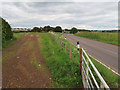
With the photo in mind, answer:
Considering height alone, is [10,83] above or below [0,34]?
below

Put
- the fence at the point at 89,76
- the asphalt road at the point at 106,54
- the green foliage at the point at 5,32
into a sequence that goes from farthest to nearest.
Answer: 1. the green foliage at the point at 5,32
2. the asphalt road at the point at 106,54
3. the fence at the point at 89,76

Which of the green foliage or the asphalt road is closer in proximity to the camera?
the asphalt road

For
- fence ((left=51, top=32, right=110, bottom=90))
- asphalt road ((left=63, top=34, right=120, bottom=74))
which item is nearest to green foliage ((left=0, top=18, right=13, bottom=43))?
fence ((left=51, top=32, right=110, bottom=90))

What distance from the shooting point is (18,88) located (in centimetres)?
404

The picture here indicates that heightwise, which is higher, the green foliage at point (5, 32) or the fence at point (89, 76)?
the green foliage at point (5, 32)

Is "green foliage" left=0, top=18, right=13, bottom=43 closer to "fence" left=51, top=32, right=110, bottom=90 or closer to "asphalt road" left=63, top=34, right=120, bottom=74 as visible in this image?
"fence" left=51, top=32, right=110, bottom=90

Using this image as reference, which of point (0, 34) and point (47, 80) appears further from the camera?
point (0, 34)

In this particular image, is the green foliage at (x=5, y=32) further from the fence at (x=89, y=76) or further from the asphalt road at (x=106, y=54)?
the asphalt road at (x=106, y=54)

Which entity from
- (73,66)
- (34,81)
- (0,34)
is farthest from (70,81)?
(0,34)

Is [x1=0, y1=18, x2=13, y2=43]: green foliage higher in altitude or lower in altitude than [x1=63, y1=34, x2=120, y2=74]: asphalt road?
higher

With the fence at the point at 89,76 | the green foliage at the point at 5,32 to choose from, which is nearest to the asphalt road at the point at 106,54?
the fence at the point at 89,76

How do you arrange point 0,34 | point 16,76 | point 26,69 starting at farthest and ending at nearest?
1. point 0,34
2. point 26,69
3. point 16,76

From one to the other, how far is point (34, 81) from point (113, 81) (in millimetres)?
3802

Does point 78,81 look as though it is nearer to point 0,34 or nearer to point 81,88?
point 81,88
